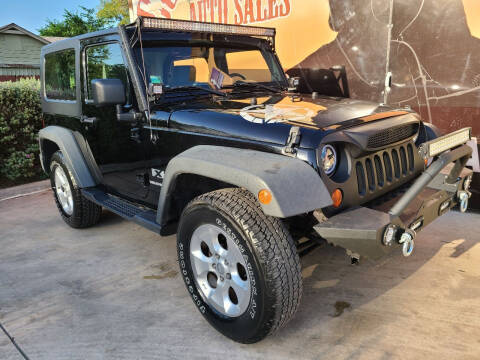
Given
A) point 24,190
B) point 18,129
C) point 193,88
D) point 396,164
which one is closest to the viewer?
point 396,164

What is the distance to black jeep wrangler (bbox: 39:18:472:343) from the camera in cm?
212

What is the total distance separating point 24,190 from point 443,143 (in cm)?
589

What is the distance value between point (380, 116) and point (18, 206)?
15.9ft

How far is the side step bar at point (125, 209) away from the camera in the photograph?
2988 mm

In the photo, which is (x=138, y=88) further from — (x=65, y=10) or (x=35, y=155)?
(x=65, y=10)

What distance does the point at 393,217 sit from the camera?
6.93 ft

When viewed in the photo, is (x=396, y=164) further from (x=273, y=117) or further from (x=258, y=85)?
(x=258, y=85)

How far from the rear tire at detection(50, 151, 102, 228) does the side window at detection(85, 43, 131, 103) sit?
2.84ft

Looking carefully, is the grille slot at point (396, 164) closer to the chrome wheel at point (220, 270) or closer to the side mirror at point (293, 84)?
the chrome wheel at point (220, 270)

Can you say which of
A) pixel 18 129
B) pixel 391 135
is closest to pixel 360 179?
pixel 391 135

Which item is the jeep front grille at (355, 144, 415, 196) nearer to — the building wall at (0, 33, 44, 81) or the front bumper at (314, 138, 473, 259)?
the front bumper at (314, 138, 473, 259)

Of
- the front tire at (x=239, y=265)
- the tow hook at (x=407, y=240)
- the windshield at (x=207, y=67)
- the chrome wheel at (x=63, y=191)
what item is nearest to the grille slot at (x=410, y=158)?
the tow hook at (x=407, y=240)

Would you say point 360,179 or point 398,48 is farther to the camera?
point 398,48

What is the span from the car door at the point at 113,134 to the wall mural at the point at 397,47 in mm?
3009
